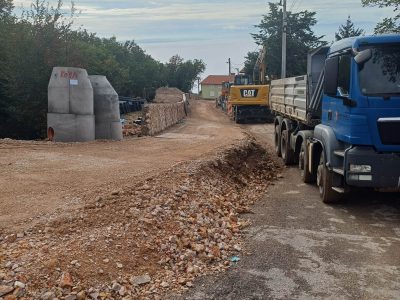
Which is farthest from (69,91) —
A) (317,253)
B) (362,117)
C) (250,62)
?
(250,62)

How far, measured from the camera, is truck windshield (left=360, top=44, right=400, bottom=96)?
7426mm

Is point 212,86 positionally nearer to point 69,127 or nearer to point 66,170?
point 69,127

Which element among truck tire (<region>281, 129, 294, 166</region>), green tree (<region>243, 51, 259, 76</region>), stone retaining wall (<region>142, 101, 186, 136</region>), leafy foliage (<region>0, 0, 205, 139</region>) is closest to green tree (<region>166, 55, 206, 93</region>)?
green tree (<region>243, 51, 259, 76</region>)

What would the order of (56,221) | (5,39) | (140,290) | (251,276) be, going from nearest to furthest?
(140,290) → (251,276) → (56,221) → (5,39)

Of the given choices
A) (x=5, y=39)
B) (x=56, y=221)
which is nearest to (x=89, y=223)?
(x=56, y=221)

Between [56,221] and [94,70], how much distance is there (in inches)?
1160

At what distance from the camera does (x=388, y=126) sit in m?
7.33

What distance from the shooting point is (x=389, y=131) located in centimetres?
735

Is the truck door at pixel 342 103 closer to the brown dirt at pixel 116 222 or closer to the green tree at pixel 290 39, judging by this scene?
the brown dirt at pixel 116 222

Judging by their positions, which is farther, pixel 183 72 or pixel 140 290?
pixel 183 72

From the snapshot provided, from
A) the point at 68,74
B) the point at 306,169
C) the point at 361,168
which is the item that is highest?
the point at 68,74

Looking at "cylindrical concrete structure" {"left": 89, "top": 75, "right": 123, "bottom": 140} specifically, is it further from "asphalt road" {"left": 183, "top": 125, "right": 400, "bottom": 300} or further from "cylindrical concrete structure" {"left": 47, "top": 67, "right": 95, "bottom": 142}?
"asphalt road" {"left": 183, "top": 125, "right": 400, "bottom": 300}

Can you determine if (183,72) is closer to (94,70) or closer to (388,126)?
(94,70)

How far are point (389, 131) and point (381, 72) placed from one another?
3.15ft
